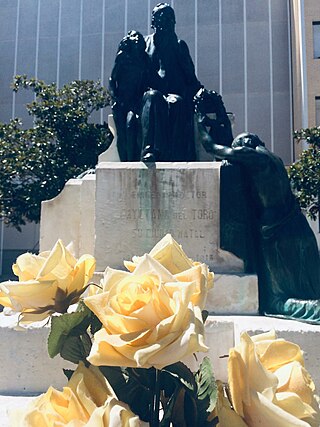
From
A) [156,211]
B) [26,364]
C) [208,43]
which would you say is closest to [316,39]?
[208,43]

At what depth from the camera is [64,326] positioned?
98cm

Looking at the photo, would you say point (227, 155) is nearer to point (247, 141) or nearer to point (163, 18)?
point (247, 141)

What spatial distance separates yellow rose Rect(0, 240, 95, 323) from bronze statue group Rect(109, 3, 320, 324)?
2.80m

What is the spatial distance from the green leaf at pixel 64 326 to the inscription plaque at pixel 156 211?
3.16 meters

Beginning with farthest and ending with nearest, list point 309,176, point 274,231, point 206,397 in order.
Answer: point 309,176
point 274,231
point 206,397

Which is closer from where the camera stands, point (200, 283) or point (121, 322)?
point (121, 322)

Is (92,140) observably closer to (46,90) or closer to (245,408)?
(46,90)

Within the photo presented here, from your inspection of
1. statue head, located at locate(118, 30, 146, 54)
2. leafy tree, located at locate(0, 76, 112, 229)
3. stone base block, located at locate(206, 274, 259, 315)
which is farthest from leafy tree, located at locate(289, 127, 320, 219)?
stone base block, located at locate(206, 274, 259, 315)

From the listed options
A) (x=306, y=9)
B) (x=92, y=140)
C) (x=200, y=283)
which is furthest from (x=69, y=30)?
(x=200, y=283)

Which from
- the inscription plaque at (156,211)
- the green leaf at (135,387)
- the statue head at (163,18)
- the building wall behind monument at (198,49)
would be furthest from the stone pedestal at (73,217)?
the building wall behind monument at (198,49)

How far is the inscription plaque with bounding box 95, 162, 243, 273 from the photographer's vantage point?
164 inches

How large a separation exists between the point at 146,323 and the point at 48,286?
0.28m

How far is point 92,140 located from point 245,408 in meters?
17.0

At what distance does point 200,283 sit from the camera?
0.93 m
